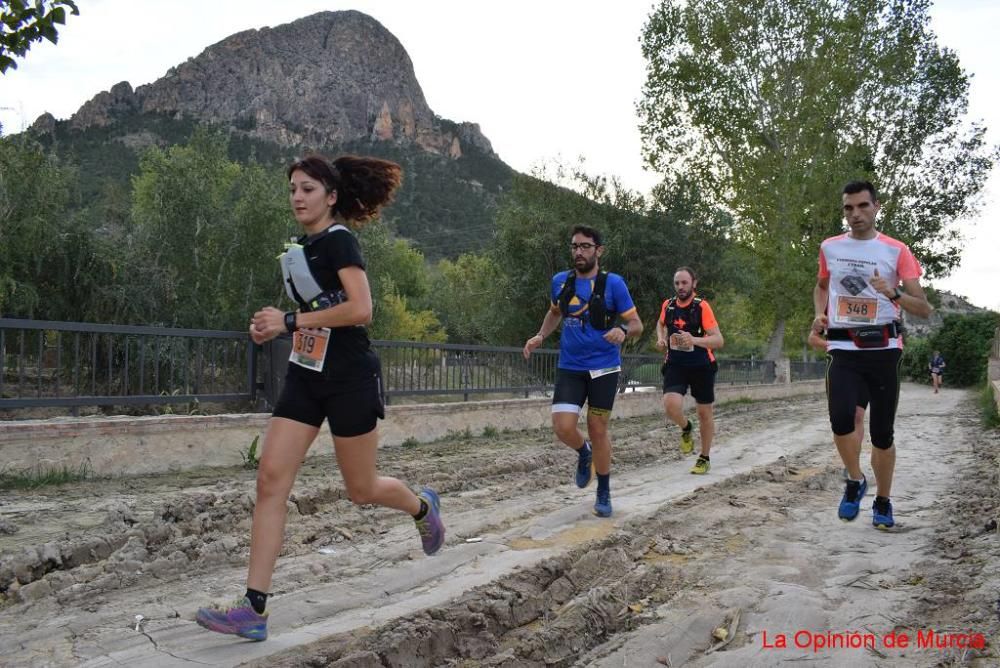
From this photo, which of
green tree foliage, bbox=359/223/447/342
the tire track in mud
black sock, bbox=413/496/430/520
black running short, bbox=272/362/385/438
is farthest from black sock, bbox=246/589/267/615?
green tree foliage, bbox=359/223/447/342

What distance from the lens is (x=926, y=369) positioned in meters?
57.2

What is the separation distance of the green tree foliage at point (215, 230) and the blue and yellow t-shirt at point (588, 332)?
18.6 metres

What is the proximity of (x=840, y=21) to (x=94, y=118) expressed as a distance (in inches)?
2738

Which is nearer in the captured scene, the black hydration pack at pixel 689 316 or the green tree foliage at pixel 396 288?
the black hydration pack at pixel 689 316

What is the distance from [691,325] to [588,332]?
3022mm

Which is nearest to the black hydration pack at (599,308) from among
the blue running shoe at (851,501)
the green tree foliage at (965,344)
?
the blue running shoe at (851,501)

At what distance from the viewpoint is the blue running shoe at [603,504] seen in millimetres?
5875

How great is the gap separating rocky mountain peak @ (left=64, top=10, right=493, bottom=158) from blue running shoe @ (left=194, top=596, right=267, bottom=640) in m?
105

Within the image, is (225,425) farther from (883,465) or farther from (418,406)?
(883,465)

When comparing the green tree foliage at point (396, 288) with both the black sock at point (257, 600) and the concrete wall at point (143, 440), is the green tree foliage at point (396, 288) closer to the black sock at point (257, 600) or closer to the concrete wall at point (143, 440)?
A: the concrete wall at point (143, 440)

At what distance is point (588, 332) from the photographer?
5922mm

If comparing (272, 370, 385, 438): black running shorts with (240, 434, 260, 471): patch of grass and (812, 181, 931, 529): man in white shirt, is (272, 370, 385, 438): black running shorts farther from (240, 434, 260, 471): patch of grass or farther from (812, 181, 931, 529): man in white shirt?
(240, 434, 260, 471): patch of grass

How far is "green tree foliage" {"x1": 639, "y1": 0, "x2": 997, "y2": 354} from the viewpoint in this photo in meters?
30.3

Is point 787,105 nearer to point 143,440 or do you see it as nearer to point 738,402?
point 738,402
